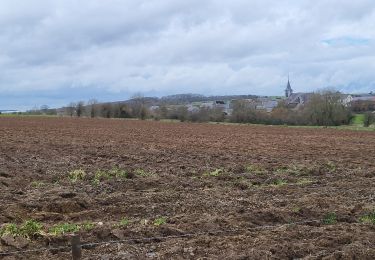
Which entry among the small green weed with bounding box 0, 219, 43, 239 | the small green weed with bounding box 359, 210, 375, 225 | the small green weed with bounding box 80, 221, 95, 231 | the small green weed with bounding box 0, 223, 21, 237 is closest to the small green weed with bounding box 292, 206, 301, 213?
the small green weed with bounding box 359, 210, 375, 225

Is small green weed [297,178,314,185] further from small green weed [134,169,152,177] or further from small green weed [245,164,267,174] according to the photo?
small green weed [134,169,152,177]

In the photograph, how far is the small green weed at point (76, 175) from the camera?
13.9m

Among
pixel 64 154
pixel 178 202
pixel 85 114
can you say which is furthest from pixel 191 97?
pixel 178 202

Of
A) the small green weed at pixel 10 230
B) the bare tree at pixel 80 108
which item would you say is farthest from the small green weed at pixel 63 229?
the bare tree at pixel 80 108

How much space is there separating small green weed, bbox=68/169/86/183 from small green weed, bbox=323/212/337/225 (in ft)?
23.8

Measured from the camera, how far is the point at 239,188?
12984mm

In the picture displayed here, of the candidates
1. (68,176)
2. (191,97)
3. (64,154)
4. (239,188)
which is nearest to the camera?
(239,188)

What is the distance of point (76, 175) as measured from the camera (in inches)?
563

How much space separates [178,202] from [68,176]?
5.13 meters

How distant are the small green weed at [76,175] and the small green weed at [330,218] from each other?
725 cm

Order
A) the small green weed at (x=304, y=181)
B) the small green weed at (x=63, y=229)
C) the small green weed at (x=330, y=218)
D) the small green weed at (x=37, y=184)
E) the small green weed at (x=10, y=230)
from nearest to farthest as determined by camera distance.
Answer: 1. the small green weed at (x=10, y=230)
2. the small green weed at (x=63, y=229)
3. the small green weed at (x=330, y=218)
4. the small green weed at (x=37, y=184)
5. the small green weed at (x=304, y=181)

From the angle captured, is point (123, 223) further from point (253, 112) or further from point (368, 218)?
point (253, 112)

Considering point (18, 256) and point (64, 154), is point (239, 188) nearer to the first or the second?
point (18, 256)

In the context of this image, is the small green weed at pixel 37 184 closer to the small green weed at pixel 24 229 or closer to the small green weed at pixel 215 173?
the small green weed at pixel 24 229
